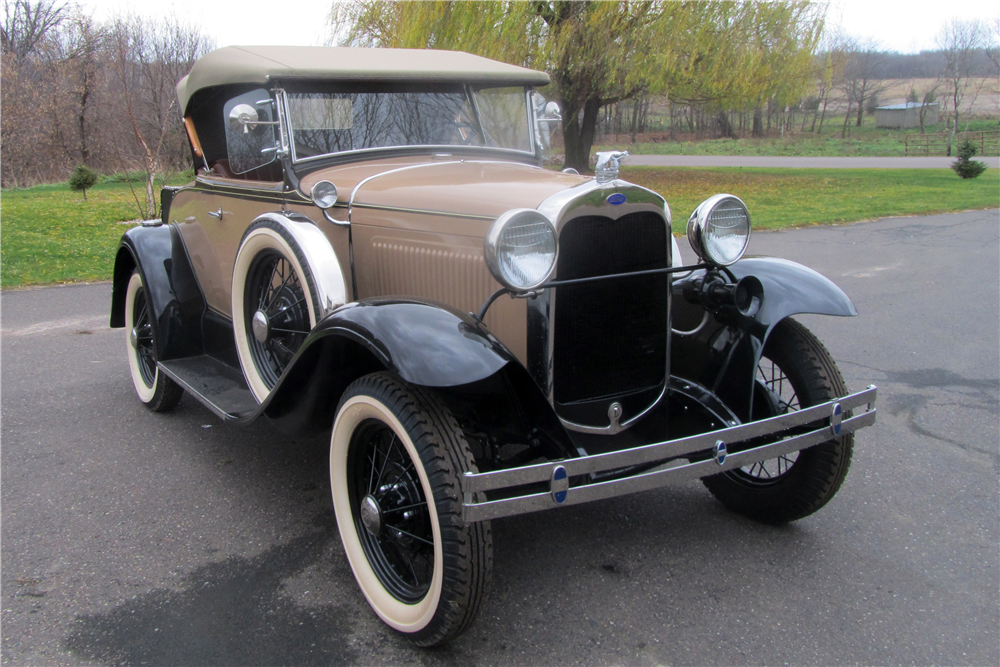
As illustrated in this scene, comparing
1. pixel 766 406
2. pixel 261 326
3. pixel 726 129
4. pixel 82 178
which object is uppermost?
pixel 726 129

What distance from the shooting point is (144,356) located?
4.21 metres

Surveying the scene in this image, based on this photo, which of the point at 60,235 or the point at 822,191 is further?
the point at 822,191

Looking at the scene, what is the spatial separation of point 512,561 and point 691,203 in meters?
12.1

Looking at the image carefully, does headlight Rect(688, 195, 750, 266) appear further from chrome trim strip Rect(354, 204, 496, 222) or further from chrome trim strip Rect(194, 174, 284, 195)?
chrome trim strip Rect(194, 174, 284, 195)

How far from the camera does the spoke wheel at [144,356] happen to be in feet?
12.9

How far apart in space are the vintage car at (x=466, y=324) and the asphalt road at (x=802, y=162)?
21148 millimetres

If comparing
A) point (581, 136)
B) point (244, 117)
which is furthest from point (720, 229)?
point (581, 136)

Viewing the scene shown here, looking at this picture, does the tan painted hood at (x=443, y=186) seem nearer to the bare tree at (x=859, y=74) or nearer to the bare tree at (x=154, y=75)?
the bare tree at (x=154, y=75)

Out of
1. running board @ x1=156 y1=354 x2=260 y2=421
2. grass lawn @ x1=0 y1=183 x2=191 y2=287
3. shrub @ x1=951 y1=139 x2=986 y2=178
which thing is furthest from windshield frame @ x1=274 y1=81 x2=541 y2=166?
shrub @ x1=951 y1=139 x2=986 y2=178

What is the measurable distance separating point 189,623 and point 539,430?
126 centimetres

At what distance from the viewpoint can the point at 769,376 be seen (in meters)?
3.04

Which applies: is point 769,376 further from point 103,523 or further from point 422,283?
point 103,523

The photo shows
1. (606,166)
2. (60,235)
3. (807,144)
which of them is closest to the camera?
(606,166)

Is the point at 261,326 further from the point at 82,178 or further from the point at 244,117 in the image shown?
the point at 82,178
